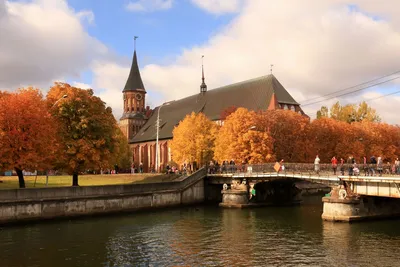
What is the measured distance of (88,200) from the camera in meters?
49.0

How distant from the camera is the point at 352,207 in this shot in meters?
42.5

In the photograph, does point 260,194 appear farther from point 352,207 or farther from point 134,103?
point 134,103

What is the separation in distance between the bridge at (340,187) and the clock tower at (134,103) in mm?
93657

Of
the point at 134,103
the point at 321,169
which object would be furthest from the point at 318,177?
the point at 134,103

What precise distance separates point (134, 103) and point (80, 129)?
96188mm

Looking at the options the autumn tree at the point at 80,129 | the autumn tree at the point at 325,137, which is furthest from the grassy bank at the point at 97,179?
the autumn tree at the point at 325,137

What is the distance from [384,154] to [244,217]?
4561cm

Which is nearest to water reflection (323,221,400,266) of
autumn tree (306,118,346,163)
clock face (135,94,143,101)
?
autumn tree (306,118,346,163)

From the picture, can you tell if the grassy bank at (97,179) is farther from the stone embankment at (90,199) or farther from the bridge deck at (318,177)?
the bridge deck at (318,177)

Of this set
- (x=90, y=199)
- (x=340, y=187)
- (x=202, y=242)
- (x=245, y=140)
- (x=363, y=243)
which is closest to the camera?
(x=363, y=243)

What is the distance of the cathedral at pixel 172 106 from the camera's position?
10106 centimetres

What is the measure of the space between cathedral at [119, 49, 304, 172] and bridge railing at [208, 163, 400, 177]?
31074 millimetres

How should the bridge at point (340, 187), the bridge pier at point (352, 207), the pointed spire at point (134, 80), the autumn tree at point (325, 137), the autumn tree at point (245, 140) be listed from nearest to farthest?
the bridge at point (340, 187) → the bridge pier at point (352, 207) → the autumn tree at point (245, 140) → the autumn tree at point (325, 137) → the pointed spire at point (134, 80)

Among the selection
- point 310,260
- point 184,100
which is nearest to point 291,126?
point 310,260
